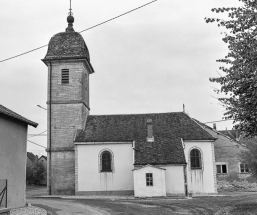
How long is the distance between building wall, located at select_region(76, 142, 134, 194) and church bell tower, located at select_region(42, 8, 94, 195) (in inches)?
44.2

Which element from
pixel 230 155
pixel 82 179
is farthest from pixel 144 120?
pixel 230 155

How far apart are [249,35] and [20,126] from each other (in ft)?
43.0

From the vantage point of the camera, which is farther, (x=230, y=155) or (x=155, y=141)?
(x=230, y=155)

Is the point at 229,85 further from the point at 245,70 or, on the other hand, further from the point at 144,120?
the point at 144,120

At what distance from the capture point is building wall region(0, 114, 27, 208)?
55.7ft

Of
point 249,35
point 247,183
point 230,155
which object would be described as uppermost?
point 249,35

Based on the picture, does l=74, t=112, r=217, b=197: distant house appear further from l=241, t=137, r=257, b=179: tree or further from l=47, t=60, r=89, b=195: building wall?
l=241, t=137, r=257, b=179: tree

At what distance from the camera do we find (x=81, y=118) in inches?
1237

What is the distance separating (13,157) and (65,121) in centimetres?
1350

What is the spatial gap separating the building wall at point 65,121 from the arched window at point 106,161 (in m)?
2.67

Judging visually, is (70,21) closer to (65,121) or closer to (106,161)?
(65,121)

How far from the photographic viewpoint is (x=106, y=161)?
99.1 ft

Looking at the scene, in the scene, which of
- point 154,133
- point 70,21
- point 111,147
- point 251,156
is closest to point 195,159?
point 154,133

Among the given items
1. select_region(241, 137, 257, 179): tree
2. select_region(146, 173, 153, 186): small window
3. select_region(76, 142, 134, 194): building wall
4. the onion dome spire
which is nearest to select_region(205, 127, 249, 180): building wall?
select_region(76, 142, 134, 194): building wall
